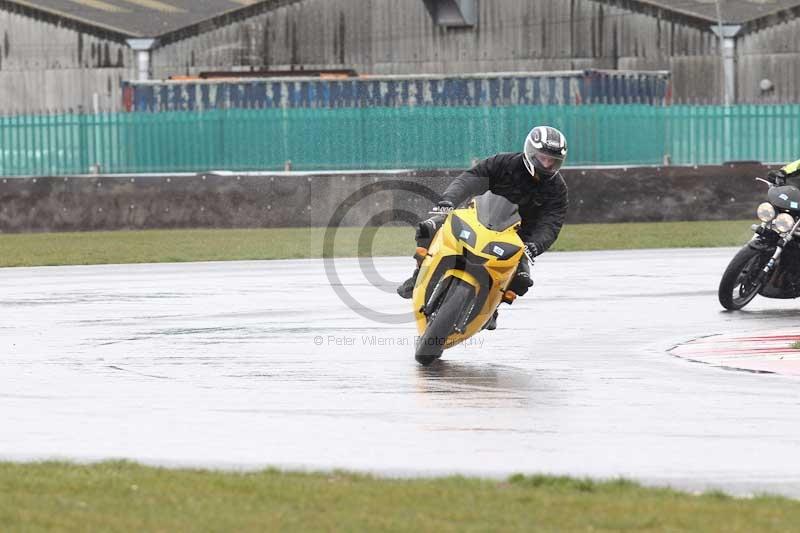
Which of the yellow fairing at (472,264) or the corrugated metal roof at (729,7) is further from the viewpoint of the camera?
the corrugated metal roof at (729,7)

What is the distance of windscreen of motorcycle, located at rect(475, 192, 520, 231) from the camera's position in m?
12.7

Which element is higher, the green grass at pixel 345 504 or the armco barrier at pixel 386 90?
the armco barrier at pixel 386 90

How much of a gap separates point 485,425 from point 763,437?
1.53m

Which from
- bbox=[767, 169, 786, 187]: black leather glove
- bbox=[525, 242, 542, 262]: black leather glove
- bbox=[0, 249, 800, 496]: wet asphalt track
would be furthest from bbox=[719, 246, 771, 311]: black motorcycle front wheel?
bbox=[525, 242, 542, 262]: black leather glove

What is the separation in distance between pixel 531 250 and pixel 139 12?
3866 centimetres

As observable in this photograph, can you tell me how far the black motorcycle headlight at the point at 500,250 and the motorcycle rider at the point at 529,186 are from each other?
1.62 ft

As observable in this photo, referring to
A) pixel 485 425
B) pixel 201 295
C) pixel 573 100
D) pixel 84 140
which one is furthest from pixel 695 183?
pixel 485 425

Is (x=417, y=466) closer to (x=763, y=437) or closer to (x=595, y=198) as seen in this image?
(x=763, y=437)

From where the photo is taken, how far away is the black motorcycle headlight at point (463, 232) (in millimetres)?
12523

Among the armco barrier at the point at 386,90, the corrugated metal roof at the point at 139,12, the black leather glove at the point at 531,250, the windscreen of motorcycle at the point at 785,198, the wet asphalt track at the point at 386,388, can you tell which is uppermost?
the corrugated metal roof at the point at 139,12

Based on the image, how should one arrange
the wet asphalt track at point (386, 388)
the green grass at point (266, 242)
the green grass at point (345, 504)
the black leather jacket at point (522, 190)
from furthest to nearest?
the green grass at point (266, 242) → the black leather jacket at point (522, 190) → the wet asphalt track at point (386, 388) → the green grass at point (345, 504)

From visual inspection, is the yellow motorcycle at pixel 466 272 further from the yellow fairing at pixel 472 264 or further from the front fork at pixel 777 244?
the front fork at pixel 777 244

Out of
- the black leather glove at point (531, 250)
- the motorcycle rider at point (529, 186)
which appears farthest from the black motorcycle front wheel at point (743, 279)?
the black leather glove at point (531, 250)

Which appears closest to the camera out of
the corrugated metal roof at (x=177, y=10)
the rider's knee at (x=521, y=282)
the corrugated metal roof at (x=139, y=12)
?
the rider's knee at (x=521, y=282)
